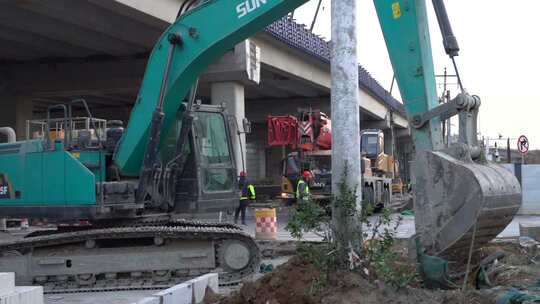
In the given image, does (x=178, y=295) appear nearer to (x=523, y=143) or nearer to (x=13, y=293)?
(x=13, y=293)

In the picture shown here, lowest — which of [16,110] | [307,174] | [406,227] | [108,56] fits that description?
[406,227]

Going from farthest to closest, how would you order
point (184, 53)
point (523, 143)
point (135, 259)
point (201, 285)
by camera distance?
1. point (523, 143)
2. point (135, 259)
3. point (184, 53)
4. point (201, 285)

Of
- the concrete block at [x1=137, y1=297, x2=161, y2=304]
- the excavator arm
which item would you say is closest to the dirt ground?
the concrete block at [x1=137, y1=297, x2=161, y2=304]

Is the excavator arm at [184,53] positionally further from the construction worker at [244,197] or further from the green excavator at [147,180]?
the construction worker at [244,197]

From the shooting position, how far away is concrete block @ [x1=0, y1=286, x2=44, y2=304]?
6.42 m

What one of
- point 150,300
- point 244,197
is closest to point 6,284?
point 150,300

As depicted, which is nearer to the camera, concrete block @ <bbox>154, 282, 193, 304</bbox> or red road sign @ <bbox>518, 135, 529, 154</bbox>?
concrete block @ <bbox>154, 282, 193, 304</bbox>

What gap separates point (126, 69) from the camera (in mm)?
28484

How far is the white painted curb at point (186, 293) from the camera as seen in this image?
6906mm

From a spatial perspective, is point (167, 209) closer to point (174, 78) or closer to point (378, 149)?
point (174, 78)

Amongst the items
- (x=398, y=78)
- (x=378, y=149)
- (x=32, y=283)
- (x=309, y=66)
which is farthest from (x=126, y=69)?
(x=398, y=78)

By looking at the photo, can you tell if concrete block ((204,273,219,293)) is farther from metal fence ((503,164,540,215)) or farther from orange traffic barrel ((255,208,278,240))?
metal fence ((503,164,540,215))

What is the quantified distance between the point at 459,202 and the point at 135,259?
5.16m

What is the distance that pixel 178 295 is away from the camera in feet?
23.9
